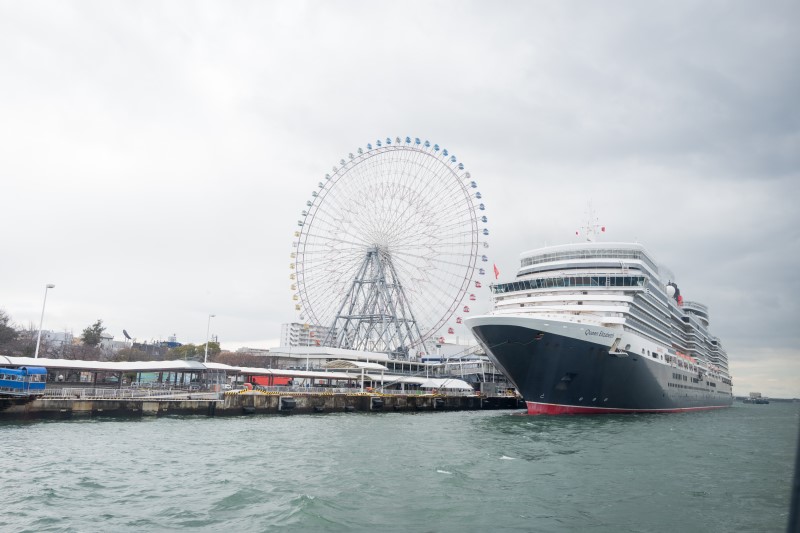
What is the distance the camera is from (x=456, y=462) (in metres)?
26.4

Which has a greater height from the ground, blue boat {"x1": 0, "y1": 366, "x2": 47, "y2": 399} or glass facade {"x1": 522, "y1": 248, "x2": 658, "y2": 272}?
glass facade {"x1": 522, "y1": 248, "x2": 658, "y2": 272}

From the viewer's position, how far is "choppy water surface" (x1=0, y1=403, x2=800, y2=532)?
16297mm

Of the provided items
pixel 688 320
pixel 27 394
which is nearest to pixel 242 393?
pixel 27 394

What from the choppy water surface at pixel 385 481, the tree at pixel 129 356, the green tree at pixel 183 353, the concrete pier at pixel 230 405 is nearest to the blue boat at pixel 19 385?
the concrete pier at pixel 230 405

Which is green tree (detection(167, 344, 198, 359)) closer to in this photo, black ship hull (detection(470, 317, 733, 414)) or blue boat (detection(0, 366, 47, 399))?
blue boat (detection(0, 366, 47, 399))

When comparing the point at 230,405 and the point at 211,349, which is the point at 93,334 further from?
the point at 230,405

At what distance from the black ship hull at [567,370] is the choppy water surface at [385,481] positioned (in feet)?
32.4

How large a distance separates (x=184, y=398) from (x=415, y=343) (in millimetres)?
50809

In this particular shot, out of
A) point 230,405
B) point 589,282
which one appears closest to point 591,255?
point 589,282

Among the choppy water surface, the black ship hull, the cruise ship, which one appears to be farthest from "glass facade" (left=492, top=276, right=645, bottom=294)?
the choppy water surface

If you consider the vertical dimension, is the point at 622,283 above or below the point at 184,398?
above

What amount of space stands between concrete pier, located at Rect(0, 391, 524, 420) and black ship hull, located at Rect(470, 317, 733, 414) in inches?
768

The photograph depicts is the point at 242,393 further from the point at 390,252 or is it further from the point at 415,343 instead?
the point at 415,343

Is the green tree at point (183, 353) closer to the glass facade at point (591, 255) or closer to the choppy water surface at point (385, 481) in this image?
the glass facade at point (591, 255)
